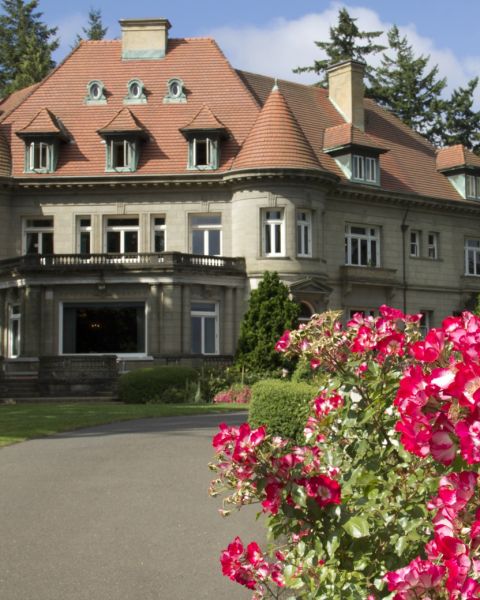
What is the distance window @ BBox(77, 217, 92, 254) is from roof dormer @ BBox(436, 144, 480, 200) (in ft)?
60.4

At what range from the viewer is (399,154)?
42.6 meters

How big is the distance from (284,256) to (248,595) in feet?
95.5

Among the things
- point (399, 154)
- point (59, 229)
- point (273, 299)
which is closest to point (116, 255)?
point (59, 229)

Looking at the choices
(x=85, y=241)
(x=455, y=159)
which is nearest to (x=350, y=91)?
(x=455, y=159)

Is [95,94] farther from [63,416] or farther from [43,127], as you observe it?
[63,416]

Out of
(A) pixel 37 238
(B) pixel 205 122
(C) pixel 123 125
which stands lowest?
(A) pixel 37 238

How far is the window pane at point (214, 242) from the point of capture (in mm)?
36750

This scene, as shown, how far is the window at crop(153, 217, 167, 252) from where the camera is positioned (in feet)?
120

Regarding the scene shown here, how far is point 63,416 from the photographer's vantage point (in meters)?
21.6

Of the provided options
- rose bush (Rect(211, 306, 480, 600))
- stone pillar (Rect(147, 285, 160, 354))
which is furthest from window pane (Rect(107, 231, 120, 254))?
rose bush (Rect(211, 306, 480, 600))

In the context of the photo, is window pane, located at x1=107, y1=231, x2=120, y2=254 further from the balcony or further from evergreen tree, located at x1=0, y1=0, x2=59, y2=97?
evergreen tree, located at x1=0, y1=0, x2=59, y2=97

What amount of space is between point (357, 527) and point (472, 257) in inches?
1596

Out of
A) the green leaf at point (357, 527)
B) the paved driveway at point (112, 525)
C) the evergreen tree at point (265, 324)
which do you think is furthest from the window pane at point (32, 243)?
the green leaf at point (357, 527)

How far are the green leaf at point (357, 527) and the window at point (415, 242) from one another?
123 feet
